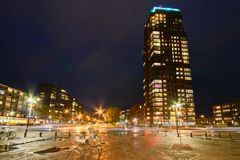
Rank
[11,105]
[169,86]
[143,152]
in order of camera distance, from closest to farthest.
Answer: [143,152] < [11,105] < [169,86]

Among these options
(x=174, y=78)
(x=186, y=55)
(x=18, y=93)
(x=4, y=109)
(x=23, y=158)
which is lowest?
(x=23, y=158)

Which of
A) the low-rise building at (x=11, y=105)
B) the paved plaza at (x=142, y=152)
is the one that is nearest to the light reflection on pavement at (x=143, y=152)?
the paved plaza at (x=142, y=152)

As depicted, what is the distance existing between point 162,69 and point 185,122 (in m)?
53.2

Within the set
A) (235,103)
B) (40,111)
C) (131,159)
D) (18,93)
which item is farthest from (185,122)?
(131,159)

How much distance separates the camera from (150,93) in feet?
624

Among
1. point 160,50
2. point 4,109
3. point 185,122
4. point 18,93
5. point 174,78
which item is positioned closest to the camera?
point 4,109

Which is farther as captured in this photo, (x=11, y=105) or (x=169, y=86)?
(x=169, y=86)

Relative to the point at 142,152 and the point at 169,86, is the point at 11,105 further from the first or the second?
the point at 142,152

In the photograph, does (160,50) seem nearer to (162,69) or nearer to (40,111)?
(162,69)

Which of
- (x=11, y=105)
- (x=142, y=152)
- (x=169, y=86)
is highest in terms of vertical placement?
(x=169, y=86)

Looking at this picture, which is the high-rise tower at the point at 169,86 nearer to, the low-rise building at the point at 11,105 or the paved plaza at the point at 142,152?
the low-rise building at the point at 11,105

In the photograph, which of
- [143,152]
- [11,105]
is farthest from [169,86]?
[143,152]

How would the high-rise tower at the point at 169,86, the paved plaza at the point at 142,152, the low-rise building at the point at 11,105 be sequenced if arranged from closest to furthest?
1. the paved plaza at the point at 142,152
2. the low-rise building at the point at 11,105
3. the high-rise tower at the point at 169,86

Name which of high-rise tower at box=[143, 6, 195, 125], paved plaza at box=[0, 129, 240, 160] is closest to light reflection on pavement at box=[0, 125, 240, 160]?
paved plaza at box=[0, 129, 240, 160]
